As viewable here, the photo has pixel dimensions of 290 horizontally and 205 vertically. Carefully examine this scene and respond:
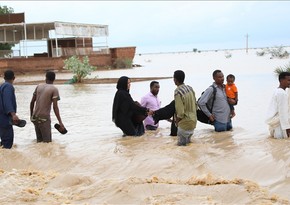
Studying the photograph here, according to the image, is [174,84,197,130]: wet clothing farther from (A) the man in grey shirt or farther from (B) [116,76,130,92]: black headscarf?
(B) [116,76,130,92]: black headscarf

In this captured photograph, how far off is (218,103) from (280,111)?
5.02 feet

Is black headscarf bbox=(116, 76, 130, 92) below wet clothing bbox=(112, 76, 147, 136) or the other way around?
the other way around

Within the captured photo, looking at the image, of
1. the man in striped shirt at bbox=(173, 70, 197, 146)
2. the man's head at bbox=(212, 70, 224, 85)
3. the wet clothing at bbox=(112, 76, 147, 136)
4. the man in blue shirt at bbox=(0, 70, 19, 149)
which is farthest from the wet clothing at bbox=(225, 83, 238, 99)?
the man in blue shirt at bbox=(0, 70, 19, 149)

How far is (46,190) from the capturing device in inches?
217

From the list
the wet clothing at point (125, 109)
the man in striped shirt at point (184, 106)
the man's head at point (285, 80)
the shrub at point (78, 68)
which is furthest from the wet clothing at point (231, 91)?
the shrub at point (78, 68)

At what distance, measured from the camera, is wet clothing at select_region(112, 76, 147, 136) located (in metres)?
8.70

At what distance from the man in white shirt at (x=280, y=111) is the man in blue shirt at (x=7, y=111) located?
4.54 meters

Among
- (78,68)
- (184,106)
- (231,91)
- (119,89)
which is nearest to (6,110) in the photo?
(119,89)

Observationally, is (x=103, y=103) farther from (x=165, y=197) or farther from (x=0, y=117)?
(x=165, y=197)

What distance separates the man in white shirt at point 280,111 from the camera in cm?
758

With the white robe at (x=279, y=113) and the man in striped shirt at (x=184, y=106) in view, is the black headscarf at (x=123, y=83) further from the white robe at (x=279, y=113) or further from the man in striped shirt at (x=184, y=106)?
the white robe at (x=279, y=113)

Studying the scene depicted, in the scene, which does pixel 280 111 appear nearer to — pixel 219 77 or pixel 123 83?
pixel 219 77

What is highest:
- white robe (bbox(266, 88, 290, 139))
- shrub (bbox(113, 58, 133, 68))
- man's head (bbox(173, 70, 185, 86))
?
shrub (bbox(113, 58, 133, 68))

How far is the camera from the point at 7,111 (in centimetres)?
818
